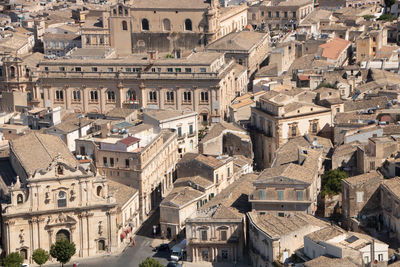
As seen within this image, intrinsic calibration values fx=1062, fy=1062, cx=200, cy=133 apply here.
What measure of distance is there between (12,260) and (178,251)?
14.2 meters

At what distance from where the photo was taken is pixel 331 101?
116 metres

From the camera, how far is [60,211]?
94.1 metres

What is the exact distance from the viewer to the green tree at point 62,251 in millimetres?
91750

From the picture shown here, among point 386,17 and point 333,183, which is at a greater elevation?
point 386,17

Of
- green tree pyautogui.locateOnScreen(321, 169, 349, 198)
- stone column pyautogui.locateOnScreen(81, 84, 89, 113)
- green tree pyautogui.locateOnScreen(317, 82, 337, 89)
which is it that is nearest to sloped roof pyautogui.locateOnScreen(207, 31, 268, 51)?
stone column pyautogui.locateOnScreen(81, 84, 89, 113)

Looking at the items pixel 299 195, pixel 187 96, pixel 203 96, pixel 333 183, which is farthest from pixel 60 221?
pixel 203 96

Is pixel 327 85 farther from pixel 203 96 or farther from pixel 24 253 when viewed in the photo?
pixel 24 253

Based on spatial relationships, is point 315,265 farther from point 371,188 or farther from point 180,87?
point 180,87

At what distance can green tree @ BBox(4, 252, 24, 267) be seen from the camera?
293 feet

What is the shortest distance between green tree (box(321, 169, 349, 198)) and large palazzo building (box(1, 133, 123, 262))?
63.3 ft

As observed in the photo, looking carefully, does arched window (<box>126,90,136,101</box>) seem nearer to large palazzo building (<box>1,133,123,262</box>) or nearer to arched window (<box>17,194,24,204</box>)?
large palazzo building (<box>1,133,123,262</box>)

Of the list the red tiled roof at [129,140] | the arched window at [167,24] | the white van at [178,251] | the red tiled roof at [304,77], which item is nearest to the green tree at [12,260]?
the white van at [178,251]

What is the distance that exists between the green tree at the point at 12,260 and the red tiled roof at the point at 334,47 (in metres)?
66.3

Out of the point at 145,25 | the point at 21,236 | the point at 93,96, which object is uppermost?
the point at 145,25
